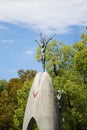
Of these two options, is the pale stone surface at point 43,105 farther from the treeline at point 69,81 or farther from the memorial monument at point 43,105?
the treeline at point 69,81

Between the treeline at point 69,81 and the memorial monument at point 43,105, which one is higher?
the treeline at point 69,81

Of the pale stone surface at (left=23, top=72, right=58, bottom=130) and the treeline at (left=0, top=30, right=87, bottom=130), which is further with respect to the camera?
the treeline at (left=0, top=30, right=87, bottom=130)

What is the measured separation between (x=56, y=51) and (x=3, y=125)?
45.6ft

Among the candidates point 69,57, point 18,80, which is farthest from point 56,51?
point 18,80

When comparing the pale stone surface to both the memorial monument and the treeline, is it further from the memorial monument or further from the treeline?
the treeline

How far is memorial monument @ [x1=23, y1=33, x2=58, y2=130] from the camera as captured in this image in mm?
21875

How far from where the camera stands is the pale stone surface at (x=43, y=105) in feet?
71.8

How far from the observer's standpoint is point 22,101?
3441 cm

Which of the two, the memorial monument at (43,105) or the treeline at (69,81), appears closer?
the memorial monument at (43,105)

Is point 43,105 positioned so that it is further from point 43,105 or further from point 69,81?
point 69,81

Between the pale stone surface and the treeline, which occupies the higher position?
the treeline

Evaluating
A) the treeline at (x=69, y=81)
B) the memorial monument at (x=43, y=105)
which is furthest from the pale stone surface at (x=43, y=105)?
the treeline at (x=69, y=81)

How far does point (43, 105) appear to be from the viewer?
72.0 ft

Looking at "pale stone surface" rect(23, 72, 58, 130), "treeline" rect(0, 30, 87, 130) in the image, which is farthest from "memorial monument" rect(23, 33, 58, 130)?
"treeline" rect(0, 30, 87, 130)
